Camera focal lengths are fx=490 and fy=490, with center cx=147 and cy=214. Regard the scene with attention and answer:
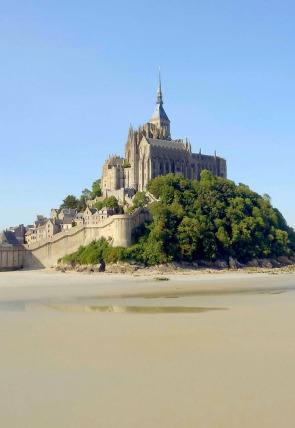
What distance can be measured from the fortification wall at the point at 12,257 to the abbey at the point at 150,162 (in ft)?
74.7

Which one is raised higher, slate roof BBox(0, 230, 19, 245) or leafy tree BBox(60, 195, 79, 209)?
leafy tree BBox(60, 195, 79, 209)

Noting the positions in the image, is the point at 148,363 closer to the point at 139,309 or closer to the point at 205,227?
the point at 139,309

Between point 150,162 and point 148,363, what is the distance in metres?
77.3

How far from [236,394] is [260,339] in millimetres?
6884

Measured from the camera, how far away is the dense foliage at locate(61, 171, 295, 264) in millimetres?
59406

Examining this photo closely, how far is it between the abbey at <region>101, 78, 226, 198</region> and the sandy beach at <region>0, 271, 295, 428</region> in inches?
2250

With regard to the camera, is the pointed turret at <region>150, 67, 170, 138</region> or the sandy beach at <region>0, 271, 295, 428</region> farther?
the pointed turret at <region>150, 67, 170, 138</region>

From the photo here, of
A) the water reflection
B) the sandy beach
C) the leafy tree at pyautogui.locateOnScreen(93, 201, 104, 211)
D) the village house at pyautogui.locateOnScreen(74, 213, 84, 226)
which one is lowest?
the sandy beach

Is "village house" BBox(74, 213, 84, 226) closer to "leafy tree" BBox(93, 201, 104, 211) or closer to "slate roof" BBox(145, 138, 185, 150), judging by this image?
"leafy tree" BBox(93, 201, 104, 211)

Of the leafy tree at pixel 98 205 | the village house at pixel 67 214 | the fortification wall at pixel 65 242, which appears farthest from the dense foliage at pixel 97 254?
the village house at pixel 67 214

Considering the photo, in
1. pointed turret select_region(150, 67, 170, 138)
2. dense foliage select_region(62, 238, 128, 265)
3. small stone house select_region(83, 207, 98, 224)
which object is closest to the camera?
dense foliage select_region(62, 238, 128, 265)

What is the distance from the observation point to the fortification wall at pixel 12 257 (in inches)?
2485

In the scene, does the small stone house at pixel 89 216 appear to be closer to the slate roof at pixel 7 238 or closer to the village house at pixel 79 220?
the village house at pixel 79 220

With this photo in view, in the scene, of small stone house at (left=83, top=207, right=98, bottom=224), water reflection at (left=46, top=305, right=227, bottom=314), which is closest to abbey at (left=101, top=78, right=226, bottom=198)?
small stone house at (left=83, top=207, right=98, bottom=224)
